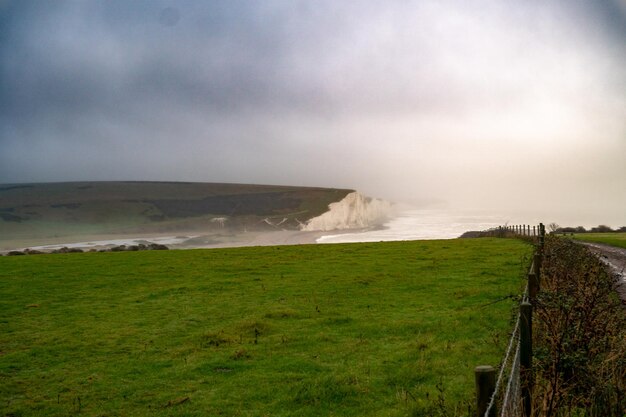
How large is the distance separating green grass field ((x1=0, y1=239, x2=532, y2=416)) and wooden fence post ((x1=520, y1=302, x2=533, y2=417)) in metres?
1.29

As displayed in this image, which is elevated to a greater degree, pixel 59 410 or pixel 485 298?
pixel 485 298

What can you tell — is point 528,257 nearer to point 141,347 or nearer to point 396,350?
point 396,350

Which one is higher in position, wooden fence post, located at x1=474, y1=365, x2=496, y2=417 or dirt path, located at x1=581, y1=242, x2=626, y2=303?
wooden fence post, located at x1=474, y1=365, x2=496, y2=417

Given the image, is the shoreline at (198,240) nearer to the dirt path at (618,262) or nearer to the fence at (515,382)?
the dirt path at (618,262)

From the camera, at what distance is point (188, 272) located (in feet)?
107

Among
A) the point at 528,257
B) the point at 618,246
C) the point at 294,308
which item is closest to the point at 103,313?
the point at 294,308

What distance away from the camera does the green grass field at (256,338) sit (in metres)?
11.6

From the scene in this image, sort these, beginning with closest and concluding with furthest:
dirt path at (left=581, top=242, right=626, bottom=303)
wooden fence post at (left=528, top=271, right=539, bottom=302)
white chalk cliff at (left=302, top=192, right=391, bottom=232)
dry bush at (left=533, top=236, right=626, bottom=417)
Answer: dry bush at (left=533, top=236, right=626, bottom=417) < wooden fence post at (left=528, top=271, right=539, bottom=302) < dirt path at (left=581, top=242, right=626, bottom=303) < white chalk cliff at (left=302, top=192, right=391, bottom=232)

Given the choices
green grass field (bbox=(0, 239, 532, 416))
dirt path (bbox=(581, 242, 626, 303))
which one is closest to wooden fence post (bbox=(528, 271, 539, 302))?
green grass field (bbox=(0, 239, 532, 416))

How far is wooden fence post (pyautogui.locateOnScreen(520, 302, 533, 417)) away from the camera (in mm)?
7586

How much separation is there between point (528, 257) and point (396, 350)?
2086 centimetres

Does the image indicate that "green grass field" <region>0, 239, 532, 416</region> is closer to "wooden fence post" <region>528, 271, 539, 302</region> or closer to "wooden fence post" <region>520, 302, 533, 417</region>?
"wooden fence post" <region>520, 302, 533, 417</region>

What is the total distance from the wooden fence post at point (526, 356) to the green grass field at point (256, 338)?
4.23 ft

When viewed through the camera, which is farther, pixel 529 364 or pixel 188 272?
pixel 188 272
